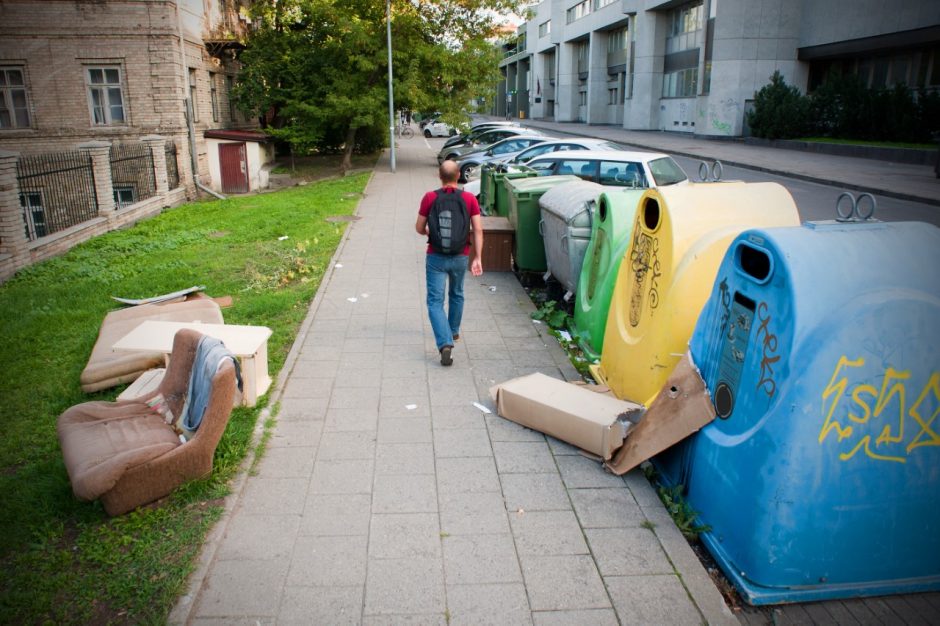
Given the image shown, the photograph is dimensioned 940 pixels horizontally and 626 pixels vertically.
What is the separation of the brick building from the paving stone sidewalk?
667 inches

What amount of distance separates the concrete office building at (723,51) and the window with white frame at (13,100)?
16.1 m

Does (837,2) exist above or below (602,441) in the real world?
above

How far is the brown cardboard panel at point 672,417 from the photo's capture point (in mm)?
3801

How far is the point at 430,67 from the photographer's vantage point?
79.2 ft

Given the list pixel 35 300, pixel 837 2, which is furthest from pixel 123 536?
pixel 837 2

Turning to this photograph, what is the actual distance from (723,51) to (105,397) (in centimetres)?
3598

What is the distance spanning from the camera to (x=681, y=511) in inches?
155

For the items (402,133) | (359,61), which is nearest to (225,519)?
(359,61)

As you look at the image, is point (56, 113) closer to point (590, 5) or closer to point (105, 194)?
point (105, 194)

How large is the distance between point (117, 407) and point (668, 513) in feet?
12.2

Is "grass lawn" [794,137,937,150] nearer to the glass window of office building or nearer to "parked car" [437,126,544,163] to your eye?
the glass window of office building

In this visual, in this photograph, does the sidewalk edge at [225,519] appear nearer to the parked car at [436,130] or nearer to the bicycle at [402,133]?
the parked car at [436,130]

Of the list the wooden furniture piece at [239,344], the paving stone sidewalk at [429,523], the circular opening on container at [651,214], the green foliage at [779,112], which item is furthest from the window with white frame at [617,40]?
the wooden furniture piece at [239,344]

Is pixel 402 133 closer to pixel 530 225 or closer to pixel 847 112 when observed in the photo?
pixel 847 112
